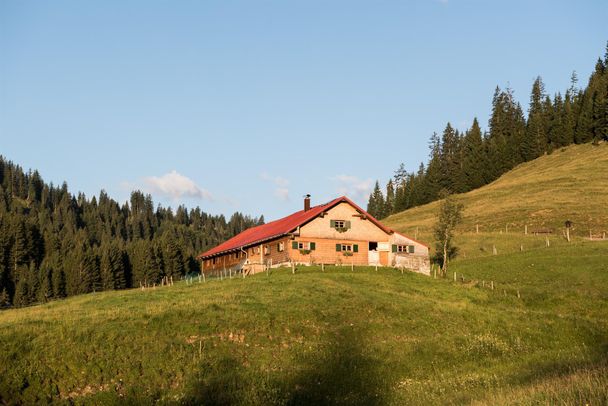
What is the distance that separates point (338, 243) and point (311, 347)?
32.3 metres

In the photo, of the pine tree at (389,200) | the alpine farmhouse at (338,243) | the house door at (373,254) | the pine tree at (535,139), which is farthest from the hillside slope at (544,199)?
the pine tree at (389,200)

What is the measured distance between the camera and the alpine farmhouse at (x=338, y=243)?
6191 centimetres

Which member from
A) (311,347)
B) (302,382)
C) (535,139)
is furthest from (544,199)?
(302,382)

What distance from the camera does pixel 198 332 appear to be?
31438 millimetres

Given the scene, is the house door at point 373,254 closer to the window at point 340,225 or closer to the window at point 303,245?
the window at point 340,225

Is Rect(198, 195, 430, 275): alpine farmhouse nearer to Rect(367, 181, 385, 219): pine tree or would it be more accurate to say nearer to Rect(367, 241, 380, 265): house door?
Rect(367, 241, 380, 265): house door

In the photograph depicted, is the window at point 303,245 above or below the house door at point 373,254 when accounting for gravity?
above

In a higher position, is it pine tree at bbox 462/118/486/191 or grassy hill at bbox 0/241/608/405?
pine tree at bbox 462/118/486/191

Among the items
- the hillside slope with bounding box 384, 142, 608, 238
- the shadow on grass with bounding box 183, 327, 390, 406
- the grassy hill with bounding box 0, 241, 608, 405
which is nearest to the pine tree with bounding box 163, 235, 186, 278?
the hillside slope with bounding box 384, 142, 608, 238

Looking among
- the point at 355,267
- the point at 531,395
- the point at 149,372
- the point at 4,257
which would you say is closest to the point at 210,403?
the point at 149,372

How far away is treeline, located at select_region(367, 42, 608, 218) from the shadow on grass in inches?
4600

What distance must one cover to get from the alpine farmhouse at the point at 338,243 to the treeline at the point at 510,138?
8366 cm

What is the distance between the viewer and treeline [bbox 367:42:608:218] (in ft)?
447

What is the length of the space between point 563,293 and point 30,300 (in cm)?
9260
